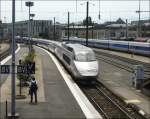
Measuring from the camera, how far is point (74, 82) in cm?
3491

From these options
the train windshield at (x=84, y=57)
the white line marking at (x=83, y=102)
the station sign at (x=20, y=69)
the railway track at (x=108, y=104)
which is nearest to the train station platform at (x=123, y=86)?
the railway track at (x=108, y=104)

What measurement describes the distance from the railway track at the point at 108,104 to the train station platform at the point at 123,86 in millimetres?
433

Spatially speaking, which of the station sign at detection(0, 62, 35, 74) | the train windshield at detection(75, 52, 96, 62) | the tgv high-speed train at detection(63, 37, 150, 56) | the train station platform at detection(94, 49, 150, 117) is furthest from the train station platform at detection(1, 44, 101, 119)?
the tgv high-speed train at detection(63, 37, 150, 56)

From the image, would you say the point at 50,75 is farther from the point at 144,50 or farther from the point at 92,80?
the point at 144,50

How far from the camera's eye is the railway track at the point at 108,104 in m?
22.7

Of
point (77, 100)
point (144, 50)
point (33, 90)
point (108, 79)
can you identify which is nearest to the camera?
point (33, 90)

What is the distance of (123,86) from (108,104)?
25.8ft

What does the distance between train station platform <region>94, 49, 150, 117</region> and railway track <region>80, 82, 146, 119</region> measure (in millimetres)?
433

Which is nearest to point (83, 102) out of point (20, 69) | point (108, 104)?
point (108, 104)

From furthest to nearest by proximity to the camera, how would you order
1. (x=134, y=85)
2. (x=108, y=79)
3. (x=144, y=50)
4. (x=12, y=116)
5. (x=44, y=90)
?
(x=144, y=50) → (x=108, y=79) → (x=134, y=85) → (x=44, y=90) → (x=12, y=116)

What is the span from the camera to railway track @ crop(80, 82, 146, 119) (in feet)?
74.5

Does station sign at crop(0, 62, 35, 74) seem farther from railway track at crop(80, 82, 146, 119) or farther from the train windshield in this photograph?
the train windshield

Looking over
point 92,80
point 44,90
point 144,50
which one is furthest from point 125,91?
point 144,50

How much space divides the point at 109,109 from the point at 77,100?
2.15 m
